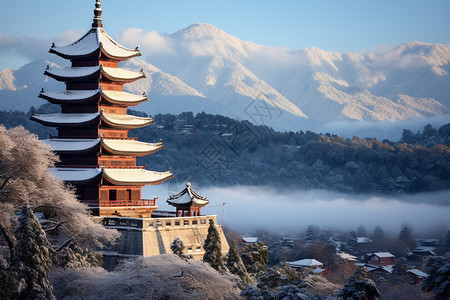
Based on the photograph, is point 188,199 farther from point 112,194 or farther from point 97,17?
point 97,17

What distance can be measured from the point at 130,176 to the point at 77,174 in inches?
174

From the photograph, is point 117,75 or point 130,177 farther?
point 117,75

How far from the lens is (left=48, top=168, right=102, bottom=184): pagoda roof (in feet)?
176

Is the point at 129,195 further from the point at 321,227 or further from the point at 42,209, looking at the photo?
the point at 321,227

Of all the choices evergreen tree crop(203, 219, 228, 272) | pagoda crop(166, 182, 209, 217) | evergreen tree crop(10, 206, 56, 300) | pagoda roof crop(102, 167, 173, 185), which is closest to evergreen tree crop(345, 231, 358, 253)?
pagoda crop(166, 182, 209, 217)

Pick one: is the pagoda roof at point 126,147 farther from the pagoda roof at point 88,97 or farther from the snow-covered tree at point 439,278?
the snow-covered tree at point 439,278

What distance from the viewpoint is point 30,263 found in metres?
33.6

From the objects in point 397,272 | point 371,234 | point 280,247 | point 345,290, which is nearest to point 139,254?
point 345,290

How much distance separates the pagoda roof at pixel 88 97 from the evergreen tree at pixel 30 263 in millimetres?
22832

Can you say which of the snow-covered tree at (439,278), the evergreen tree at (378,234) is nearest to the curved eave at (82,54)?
the snow-covered tree at (439,278)

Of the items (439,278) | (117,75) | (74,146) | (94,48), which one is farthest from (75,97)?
(439,278)

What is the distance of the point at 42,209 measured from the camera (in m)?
44.9

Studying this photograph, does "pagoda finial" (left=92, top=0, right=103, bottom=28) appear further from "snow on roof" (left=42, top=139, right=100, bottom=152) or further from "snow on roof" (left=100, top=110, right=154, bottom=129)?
"snow on roof" (left=42, top=139, right=100, bottom=152)

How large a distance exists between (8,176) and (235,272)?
59.4ft
